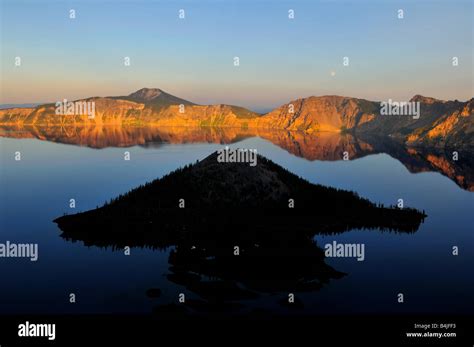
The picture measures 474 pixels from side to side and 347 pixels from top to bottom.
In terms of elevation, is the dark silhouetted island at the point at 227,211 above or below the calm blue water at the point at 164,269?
above

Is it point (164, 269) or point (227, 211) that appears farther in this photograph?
point (227, 211)

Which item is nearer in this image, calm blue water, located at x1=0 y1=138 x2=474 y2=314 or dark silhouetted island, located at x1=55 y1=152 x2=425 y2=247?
calm blue water, located at x1=0 y1=138 x2=474 y2=314

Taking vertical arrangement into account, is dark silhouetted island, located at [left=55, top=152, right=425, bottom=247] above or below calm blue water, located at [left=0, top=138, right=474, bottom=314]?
above

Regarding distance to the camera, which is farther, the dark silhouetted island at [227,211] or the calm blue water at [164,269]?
the dark silhouetted island at [227,211]

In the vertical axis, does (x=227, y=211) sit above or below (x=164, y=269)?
above

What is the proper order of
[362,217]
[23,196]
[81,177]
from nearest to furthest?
[362,217], [23,196], [81,177]

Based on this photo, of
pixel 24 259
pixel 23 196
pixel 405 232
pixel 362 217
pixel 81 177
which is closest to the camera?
pixel 24 259

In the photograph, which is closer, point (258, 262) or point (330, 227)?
point (258, 262)

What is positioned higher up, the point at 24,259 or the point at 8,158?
the point at 8,158

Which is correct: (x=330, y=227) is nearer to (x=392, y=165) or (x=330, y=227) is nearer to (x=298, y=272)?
(x=298, y=272)

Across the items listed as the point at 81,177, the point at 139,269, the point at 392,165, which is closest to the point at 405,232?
the point at 139,269
